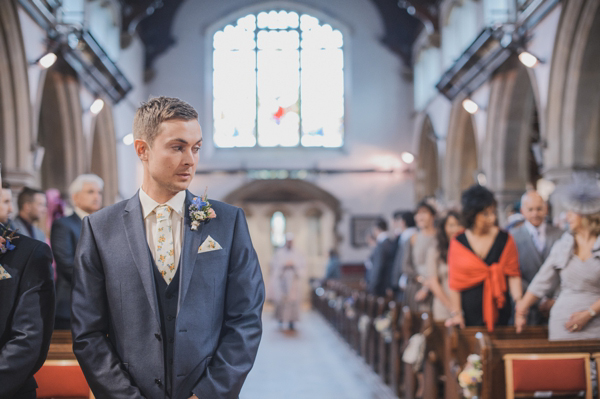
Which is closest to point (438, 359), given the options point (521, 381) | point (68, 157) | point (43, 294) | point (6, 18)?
point (521, 381)

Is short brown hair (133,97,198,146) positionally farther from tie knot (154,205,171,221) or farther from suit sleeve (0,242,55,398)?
suit sleeve (0,242,55,398)

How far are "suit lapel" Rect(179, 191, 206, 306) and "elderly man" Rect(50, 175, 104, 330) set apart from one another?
79.7 inches

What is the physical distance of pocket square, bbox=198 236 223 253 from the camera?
5.90 feet

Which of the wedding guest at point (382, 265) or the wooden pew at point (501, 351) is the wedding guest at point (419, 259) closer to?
the wedding guest at point (382, 265)

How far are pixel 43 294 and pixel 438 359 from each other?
2.84m

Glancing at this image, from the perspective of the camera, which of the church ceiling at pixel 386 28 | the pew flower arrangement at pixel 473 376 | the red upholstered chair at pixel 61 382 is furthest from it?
the church ceiling at pixel 386 28

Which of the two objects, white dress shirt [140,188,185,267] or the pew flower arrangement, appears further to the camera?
the pew flower arrangement

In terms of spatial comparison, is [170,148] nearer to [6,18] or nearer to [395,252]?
[395,252]

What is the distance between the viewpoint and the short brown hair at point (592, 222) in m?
3.14

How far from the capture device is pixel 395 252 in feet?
23.8

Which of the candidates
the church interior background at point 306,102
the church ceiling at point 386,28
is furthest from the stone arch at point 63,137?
the church ceiling at point 386,28

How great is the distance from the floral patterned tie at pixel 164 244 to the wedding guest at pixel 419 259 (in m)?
3.70

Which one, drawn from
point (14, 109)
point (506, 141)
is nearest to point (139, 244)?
point (14, 109)

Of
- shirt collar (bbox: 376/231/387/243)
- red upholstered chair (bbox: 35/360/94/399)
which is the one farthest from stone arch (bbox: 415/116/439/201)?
red upholstered chair (bbox: 35/360/94/399)
